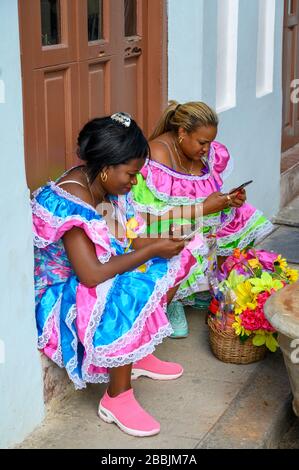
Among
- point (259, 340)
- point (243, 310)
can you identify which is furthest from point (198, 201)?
point (259, 340)

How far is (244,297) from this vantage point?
14.3ft

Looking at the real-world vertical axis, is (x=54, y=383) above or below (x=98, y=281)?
below

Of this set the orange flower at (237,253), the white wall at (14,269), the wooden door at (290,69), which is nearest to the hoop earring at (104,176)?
the white wall at (14,269)

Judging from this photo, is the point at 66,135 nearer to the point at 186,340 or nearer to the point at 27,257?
the point at 27,257

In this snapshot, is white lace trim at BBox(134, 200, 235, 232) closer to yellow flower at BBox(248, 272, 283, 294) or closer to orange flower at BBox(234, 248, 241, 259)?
orange flower at BBox(234, 248, 241, 259)

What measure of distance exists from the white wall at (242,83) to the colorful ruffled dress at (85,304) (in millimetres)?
1778

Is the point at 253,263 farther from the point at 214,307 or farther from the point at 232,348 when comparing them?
the point at 232,348

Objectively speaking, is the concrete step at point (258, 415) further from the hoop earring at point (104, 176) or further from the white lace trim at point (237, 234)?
the hoop earring at point (104, 176)

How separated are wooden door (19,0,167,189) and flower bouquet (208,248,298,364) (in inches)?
38.0

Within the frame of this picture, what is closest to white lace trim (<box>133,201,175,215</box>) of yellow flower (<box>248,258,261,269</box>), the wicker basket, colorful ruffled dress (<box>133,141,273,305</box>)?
colorful ruffled dress (<box>133,141,273,305</box>)

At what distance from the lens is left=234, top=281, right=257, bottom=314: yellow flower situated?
14.1 ft

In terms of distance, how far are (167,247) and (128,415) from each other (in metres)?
0.72

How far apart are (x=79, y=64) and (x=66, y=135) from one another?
354mm

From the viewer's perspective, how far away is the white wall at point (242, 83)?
17.3 ft
